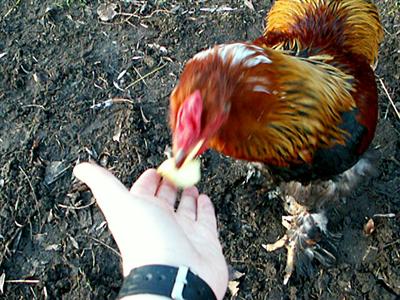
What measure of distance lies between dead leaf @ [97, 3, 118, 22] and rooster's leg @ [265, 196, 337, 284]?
2088 millimetres

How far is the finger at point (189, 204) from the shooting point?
2.87 metres

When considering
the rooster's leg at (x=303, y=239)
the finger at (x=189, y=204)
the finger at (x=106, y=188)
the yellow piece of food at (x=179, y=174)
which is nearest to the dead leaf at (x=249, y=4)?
the rooster's leg at (x=303, y=239)

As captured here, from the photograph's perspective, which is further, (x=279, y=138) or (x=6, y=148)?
(x=6, y=148)

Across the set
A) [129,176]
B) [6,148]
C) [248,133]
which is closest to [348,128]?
[248,133]

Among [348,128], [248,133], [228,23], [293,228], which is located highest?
[248,133]

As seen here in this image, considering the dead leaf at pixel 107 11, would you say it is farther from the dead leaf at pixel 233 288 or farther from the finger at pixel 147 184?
the dead leaf at pixel 233 288

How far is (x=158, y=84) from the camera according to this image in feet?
14.0

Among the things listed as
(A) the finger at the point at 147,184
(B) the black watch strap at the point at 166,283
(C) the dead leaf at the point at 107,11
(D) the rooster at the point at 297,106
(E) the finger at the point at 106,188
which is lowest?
(C) the dead leaf at the point at 107,11

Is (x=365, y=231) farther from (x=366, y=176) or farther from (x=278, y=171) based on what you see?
(x=278, y=171)

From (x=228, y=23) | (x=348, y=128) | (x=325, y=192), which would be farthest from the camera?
(x=228, y=23)

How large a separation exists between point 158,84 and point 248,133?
1867 mm

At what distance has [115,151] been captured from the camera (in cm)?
392

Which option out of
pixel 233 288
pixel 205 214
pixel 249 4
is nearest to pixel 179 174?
pixel 205 214

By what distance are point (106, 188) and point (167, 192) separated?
0.36m
